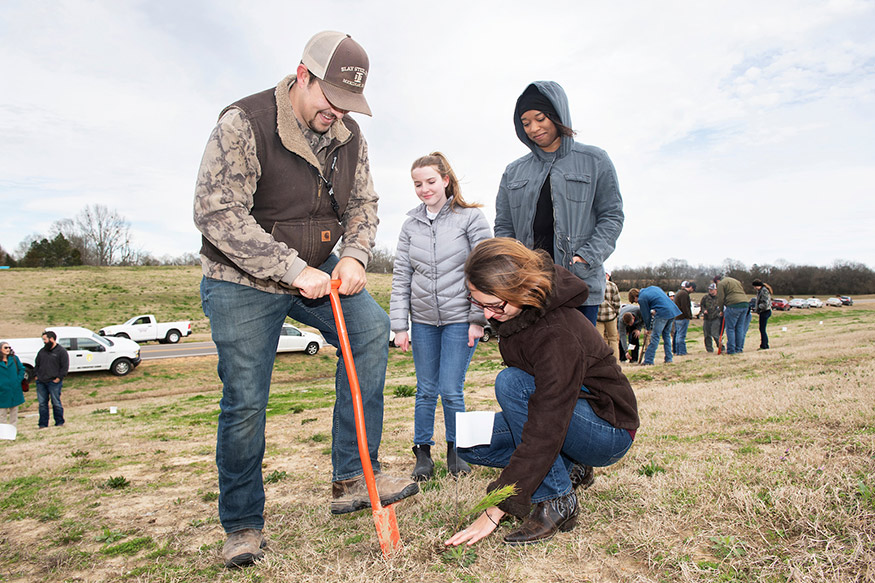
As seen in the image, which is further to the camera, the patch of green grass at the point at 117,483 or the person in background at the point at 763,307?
the person in background at the point at 763,307

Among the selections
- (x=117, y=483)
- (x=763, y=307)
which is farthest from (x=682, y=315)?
(x=117, y=483)

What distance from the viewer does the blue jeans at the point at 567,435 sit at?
2588 millimetres

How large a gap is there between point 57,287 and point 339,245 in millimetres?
50167

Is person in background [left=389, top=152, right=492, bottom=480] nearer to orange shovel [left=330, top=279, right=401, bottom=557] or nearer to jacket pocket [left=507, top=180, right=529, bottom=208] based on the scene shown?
jacket pocket [left=507, top=180, right=529, bottom=208]

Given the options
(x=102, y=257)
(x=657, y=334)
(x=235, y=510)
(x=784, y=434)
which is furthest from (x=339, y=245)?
(x=102, y=257)

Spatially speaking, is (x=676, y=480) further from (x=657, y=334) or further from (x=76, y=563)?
(x=657, y=334)

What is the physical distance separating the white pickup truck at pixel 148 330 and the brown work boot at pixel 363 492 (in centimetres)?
3134

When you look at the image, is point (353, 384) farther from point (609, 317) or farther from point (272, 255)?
point (609, 317)

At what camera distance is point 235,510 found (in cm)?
263

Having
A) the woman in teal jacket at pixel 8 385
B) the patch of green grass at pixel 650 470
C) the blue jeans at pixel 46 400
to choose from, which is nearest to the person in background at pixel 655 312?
the patch of green grass at pixel 650 470

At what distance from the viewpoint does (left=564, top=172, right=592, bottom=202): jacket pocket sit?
3787 millimetres

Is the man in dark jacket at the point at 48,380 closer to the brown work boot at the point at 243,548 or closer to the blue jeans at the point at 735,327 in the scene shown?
the brown work boot at the point at 243,548

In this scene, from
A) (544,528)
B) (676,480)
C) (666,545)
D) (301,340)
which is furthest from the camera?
(301,340)

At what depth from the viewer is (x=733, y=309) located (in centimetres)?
1260
